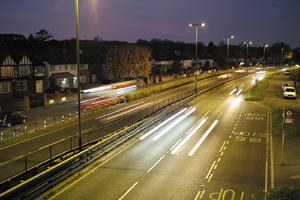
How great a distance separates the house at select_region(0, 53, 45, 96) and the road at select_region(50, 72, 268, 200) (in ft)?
102

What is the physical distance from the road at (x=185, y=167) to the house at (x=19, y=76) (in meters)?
31.2

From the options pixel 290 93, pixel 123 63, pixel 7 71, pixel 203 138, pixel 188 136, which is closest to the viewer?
pixel 203 138

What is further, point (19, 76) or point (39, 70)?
point (39, 70)

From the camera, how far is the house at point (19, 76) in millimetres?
49281

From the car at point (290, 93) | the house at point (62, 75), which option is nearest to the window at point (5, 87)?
the house at point (62, 75)

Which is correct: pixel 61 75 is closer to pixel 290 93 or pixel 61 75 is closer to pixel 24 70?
pixel 24 70

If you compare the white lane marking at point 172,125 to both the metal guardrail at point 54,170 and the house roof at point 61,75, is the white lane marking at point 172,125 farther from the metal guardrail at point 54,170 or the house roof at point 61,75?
the house roof at point 61,75

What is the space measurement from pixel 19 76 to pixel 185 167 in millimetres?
42241

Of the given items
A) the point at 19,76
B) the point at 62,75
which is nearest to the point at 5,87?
the point at 19,76

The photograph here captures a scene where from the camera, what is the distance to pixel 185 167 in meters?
18.5

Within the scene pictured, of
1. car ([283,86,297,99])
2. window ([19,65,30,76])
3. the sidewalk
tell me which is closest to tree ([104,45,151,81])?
window ([19,65,30,76])

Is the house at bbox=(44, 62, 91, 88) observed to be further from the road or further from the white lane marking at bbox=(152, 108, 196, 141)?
the road

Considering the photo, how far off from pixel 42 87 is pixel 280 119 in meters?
43.2

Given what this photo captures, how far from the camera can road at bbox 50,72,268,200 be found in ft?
48.4
